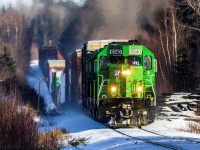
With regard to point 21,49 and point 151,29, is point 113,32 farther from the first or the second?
point 21,49

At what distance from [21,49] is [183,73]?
124 ft

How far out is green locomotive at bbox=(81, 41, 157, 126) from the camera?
53.3 ft

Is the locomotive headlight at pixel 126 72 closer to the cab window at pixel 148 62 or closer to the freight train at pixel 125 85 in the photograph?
the freight train at pixel 125 85

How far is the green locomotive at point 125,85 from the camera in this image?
16250 mm

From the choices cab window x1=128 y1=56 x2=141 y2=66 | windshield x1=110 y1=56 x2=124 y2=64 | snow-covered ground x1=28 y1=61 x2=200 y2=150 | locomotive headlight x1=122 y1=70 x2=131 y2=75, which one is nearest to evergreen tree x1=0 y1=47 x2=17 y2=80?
snow-covered ground x1=28 y1=61 x2=200 y2=150

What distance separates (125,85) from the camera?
53.7 feet

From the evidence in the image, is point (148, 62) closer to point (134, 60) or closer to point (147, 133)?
point (134, 60)

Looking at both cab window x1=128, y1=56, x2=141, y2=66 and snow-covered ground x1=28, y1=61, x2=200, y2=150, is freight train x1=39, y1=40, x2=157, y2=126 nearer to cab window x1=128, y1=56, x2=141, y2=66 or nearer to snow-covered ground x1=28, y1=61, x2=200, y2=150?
cab window x1=128, y1=56, x2=141, y2=66

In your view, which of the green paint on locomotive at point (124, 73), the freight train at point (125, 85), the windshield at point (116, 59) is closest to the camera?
the freight train at point (125, 85)

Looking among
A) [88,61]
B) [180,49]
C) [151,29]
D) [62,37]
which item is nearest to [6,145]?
[88,61]

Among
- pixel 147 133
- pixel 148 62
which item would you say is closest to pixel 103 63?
pixel 148 62

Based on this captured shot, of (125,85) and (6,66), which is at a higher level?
(6,66)

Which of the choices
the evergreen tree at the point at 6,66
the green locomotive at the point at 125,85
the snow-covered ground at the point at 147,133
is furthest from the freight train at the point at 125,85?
the evergreen tree at the point at 6,66

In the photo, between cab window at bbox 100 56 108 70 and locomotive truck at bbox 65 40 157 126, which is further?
cab window at bbox 100 56 108 70
